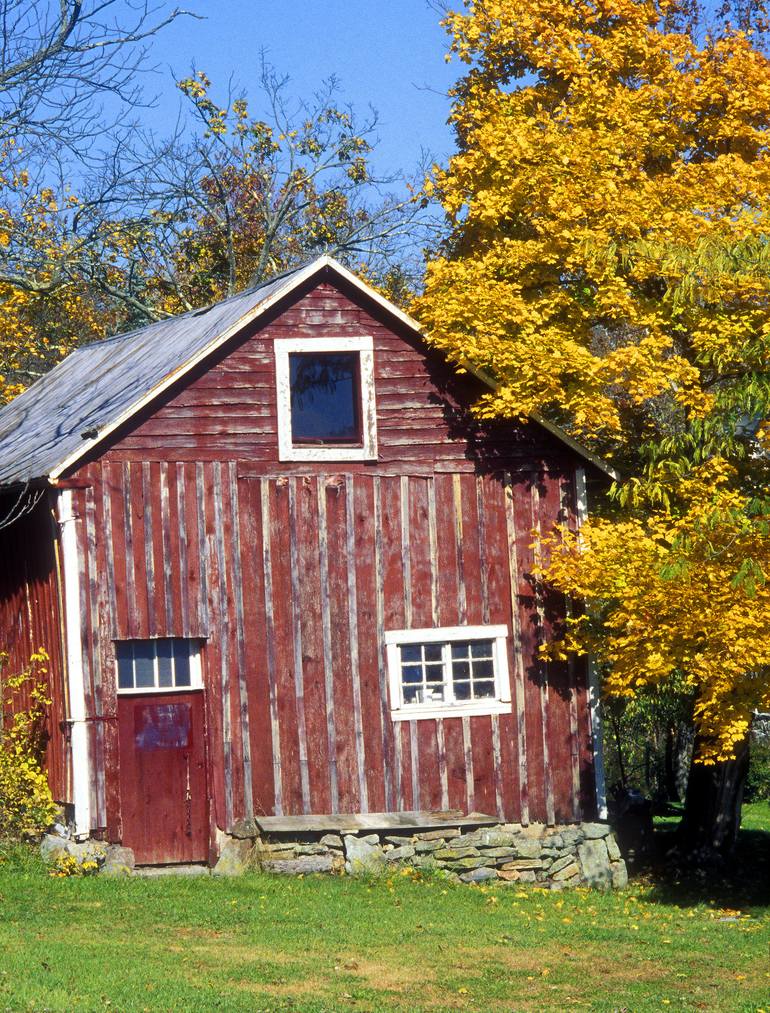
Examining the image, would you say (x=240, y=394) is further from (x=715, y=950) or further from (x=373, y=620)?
(x=715, y=950)

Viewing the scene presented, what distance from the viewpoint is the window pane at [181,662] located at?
19094 mm

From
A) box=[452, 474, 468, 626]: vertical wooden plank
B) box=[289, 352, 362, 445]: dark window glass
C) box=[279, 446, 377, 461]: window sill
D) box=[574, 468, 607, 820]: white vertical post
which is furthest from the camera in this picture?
box=[574, 468, 607, 820]: white vertical post

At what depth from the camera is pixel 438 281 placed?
20625mm

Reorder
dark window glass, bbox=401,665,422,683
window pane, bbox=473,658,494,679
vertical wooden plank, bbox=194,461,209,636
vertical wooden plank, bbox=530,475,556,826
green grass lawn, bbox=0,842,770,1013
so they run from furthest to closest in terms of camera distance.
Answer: vertical wooden plank, bbox=530,475,556,826 → window pane, bbox=473,658,494,679 → dark window glass, bbox=401,665,422,683 → vertical wooden plank, bbox=194,461,209,636 → green grass lawn, bbox=0,842,770,1013

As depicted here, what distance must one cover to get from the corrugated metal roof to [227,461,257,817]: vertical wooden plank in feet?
5.74

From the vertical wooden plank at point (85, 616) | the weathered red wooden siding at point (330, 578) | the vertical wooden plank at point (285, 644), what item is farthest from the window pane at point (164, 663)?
the vertical wooden plank at point (285, 644)

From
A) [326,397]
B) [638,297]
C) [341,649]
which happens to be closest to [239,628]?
[341,649]

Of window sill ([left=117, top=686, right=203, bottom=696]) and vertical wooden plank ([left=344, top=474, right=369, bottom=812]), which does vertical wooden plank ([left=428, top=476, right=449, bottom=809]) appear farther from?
window sill ([left=117, top=686, right=203, bottom=696])

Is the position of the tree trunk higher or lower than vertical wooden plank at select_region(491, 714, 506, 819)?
lower

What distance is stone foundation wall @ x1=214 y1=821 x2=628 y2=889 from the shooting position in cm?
1891

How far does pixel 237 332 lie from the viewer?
19.2m

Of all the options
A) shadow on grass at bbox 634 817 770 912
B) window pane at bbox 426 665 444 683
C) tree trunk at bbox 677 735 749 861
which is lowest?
shadow on grass at bbox 634 817 770 912

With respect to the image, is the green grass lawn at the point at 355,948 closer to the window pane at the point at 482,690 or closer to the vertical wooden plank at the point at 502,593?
the vertical wooden plank at the point at 502,593

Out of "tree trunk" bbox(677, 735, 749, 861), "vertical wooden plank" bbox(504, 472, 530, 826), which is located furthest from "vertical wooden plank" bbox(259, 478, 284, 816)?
"tree trunk" bbox(677, 735, 749, 861)
